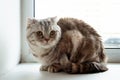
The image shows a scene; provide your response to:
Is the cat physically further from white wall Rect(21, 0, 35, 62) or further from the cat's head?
white wall Rect(21, 0, 35, 62)

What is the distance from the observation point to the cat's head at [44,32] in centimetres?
112

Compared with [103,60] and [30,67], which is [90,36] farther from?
[30,67]

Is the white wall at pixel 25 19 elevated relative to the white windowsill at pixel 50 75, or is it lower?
elevated

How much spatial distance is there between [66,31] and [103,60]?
0.78 feet

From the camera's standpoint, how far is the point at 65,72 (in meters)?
1.15

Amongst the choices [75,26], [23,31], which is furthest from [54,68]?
[23,31]

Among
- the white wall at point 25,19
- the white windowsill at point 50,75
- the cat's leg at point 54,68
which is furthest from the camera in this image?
the white wall at point 25,19

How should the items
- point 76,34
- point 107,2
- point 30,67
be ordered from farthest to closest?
point 107,2 < point 30,67 < point 76,34

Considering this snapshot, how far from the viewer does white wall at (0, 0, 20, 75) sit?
1.07 m

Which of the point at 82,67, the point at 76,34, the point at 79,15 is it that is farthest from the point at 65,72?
the point at 79,15

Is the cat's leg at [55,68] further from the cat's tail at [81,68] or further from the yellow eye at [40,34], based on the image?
the yellow eye at [40,34]

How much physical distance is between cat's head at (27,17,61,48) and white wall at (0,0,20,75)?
0.34 ft

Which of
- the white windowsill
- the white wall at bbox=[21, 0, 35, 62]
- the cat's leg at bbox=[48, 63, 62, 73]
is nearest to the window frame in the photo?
the white wall at bbox=[21, 0, 35, 62]

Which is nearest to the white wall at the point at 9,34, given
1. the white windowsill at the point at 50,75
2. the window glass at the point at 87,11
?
the white windowsill at the point at 50,75
